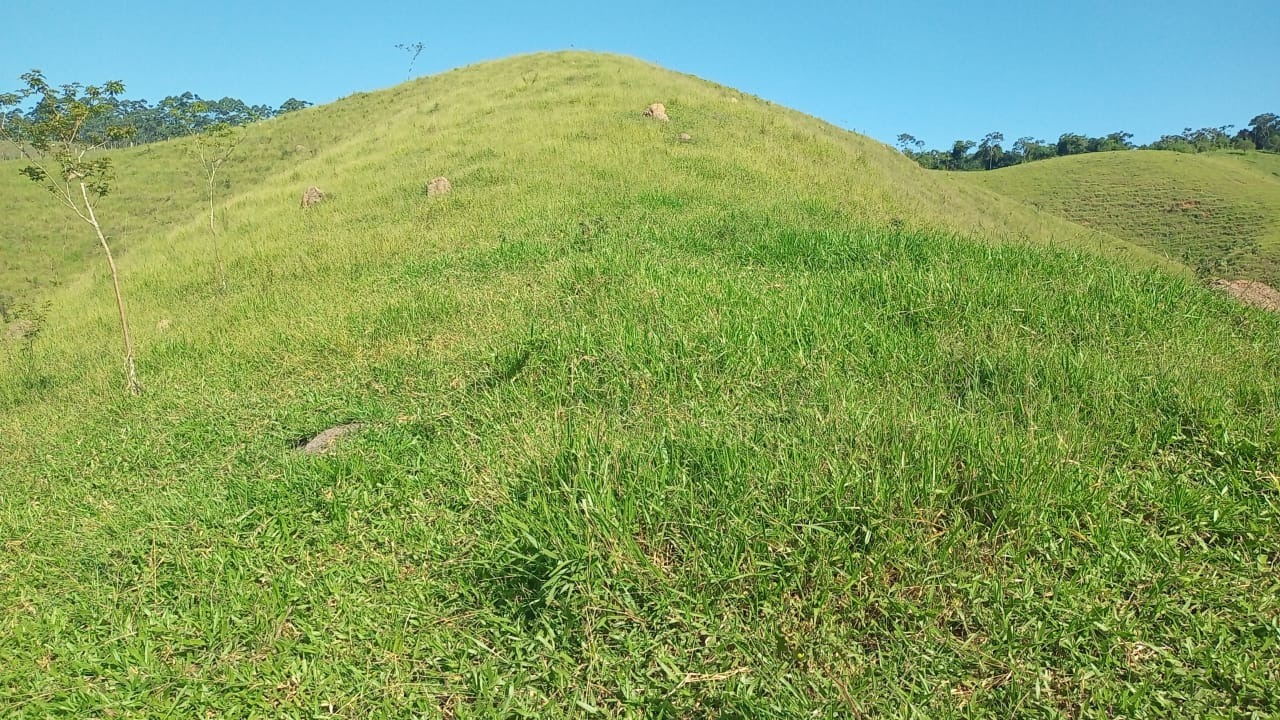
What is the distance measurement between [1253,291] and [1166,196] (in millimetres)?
61600

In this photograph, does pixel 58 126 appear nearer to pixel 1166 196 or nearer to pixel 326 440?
pixel 326 440

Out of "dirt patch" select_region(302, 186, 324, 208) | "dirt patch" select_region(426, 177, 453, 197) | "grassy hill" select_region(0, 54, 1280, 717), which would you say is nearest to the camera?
"grassy hill" select_region(0, 54, 1280, 717)

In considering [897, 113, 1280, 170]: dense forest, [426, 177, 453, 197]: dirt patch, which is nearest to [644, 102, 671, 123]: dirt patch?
[426, 177, 453, 197]: dirt patch

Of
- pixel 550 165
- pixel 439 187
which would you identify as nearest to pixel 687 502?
pixel 550 165

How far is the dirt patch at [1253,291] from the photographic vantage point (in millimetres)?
5621

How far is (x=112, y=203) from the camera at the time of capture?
28.6m

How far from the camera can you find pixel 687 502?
258cm

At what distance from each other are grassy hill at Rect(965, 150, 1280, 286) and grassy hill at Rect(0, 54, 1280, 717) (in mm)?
40219

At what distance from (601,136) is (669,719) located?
45.3 feet

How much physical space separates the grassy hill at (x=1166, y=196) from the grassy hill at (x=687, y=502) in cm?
4022

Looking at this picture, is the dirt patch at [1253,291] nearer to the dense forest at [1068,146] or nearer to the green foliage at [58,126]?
the green foliage at [58,126]

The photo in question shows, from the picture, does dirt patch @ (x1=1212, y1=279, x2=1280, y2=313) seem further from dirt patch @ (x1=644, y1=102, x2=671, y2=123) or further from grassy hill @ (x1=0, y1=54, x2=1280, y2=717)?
dirt patch @ (x1=644, y1=102, x2=671, y2=123)

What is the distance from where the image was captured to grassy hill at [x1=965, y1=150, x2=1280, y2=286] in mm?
42531

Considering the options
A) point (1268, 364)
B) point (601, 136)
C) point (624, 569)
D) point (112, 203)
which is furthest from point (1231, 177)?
point (112, 203)
